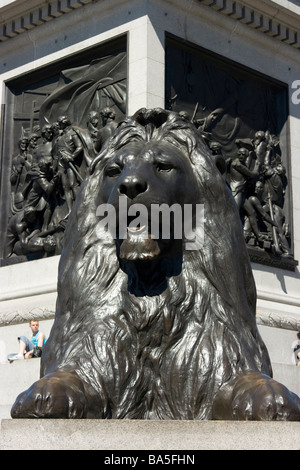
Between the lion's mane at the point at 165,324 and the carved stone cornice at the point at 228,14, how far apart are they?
10498mm

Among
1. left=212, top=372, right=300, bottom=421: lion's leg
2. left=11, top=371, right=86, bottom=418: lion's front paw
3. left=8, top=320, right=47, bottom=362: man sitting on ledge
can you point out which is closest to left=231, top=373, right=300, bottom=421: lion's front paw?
left=212, top=372, right=300, bottom=421: lion's leg

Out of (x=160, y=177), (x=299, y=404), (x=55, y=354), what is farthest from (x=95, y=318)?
(x=299, y=404)

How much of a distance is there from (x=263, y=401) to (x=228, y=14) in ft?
38.6

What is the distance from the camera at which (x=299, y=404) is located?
3.80 m

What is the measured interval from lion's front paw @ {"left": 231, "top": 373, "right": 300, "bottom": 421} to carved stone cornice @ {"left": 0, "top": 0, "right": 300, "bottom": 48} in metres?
11.2

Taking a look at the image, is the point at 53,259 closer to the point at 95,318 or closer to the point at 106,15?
the point at 106,15

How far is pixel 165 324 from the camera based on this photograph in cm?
405

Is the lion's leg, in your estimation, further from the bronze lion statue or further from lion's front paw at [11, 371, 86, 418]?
lion's front paw at [11, 371, 86, 418]

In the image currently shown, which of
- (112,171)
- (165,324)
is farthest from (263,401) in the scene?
(112,171)

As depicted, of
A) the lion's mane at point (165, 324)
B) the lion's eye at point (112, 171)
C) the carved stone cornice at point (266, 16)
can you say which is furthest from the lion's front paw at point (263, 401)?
the carved stone cornice at point (266, 16)

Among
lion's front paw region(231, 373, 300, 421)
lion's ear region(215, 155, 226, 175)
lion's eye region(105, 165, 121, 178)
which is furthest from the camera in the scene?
lion's ear region(215, 155, 226, 175)

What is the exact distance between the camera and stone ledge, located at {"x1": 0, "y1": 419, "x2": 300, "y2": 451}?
3.23 meters

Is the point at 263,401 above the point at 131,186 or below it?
below

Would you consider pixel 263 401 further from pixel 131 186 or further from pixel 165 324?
pixel 131 186
